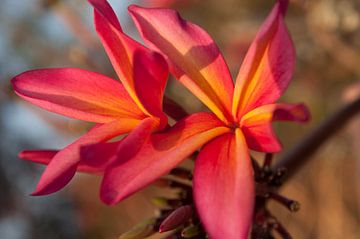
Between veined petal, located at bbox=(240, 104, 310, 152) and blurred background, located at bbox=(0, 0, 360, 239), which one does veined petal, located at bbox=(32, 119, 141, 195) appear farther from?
blurred background, located at bbox=(0, 0, 360, 239)

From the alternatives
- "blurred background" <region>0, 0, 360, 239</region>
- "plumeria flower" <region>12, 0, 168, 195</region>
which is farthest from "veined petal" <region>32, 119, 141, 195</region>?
"blurred background" <region>0, 0, 360, 239</region>

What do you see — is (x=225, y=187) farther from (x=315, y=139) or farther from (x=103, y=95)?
(x=315, y=139)

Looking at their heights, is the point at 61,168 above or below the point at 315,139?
above

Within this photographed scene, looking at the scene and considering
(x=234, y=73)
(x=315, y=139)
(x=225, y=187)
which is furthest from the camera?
(x=234, y=73)

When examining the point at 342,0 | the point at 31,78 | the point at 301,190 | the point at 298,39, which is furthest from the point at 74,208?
the point at 31,78

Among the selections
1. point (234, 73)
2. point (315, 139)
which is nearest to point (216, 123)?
point (315, 139)

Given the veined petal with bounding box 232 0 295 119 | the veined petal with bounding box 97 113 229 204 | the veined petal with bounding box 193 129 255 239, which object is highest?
the veined petal with bounding box 232 0 295 119

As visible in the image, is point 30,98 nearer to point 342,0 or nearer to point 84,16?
point 342,0
